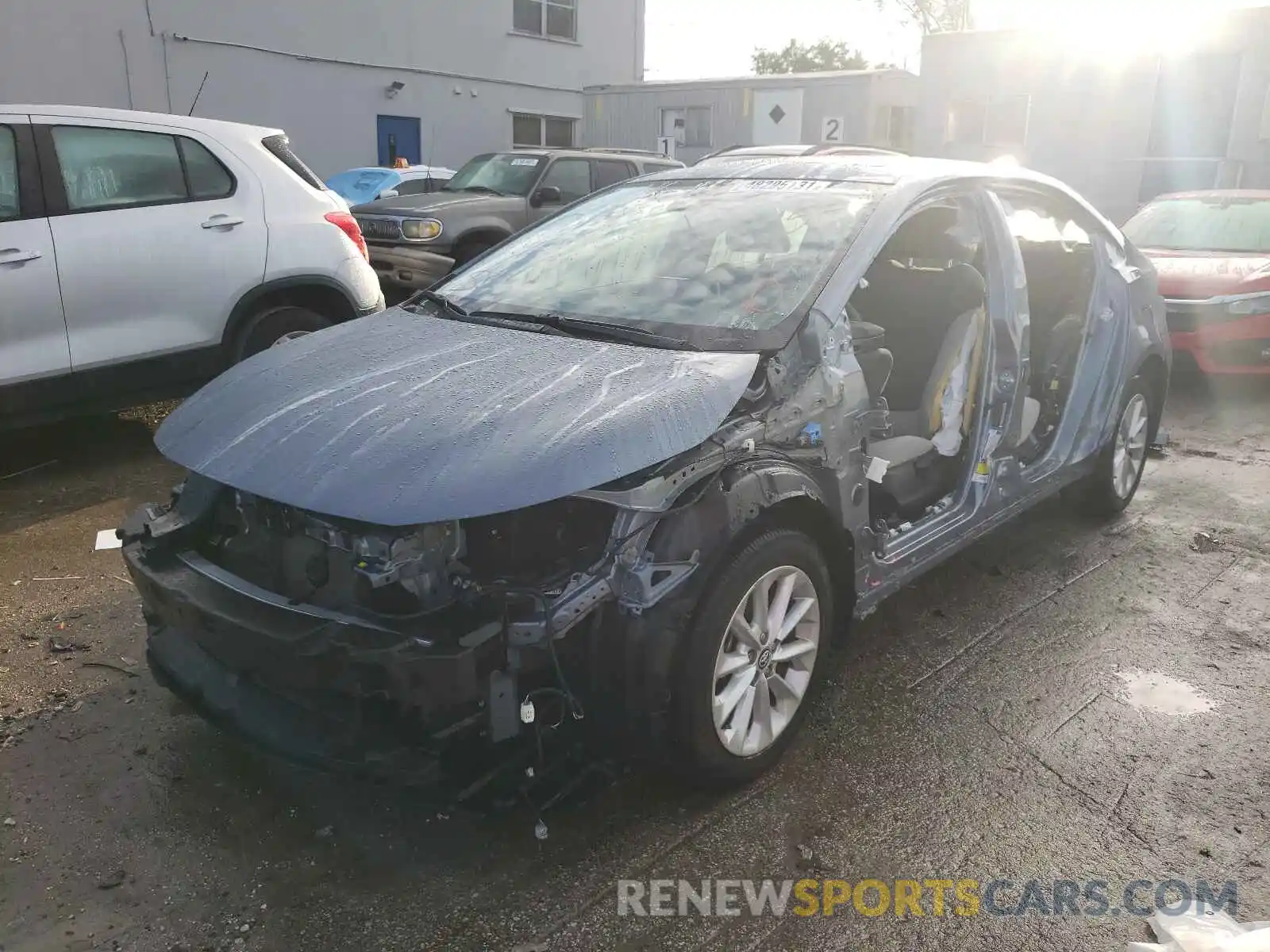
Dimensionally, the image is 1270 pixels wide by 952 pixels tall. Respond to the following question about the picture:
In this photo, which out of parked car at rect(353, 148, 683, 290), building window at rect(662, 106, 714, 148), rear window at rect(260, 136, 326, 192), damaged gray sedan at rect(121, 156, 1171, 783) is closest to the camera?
damaged gray sedan at rect(121, 156, 1171, 783)

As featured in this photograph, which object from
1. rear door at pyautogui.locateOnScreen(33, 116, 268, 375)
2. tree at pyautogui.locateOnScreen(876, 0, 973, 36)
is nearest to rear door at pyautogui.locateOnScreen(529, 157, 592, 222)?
rear door at pyautogui.locateOnScreen(33, 116, 268, 375)

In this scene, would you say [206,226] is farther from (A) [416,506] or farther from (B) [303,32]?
(B) [303,32]

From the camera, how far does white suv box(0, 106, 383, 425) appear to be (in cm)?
484

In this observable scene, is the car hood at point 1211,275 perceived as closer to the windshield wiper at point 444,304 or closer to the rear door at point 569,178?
the rear door at point 569,178

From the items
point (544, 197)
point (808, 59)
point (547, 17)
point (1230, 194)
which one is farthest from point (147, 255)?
point (808, 59)

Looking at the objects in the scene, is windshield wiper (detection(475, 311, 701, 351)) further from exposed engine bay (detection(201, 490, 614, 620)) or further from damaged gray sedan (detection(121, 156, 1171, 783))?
exposed engine bay (detection(201, 490, 614, 620))

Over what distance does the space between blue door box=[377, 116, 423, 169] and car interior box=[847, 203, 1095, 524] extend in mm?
15822

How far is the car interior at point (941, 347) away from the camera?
3.72 meters

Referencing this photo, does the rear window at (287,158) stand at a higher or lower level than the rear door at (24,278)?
higher

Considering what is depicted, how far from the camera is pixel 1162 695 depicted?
341 centimetres

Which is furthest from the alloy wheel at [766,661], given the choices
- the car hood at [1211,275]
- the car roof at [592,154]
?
the car roof at [592,154]

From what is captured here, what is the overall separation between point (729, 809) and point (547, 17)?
20.9m

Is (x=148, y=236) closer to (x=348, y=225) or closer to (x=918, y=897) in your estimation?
(x=348, y=225)

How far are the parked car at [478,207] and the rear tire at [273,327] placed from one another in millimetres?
2535
